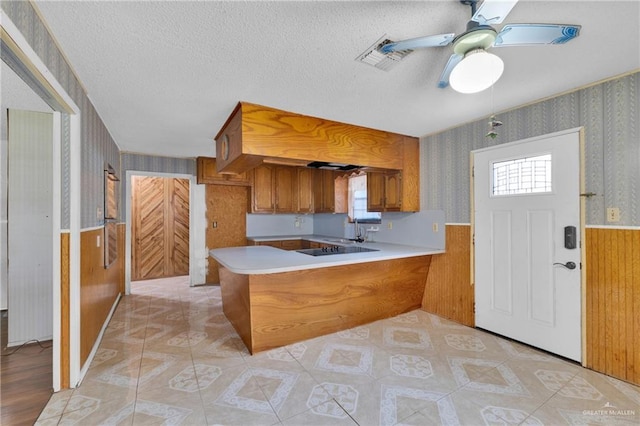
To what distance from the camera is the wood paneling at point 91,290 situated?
2.18 metres

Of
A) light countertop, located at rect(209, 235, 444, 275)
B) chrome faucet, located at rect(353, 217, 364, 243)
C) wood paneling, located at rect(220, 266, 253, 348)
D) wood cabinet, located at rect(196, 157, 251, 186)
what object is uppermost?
wood cabinet, located at rect(196, 157, 251, 186)

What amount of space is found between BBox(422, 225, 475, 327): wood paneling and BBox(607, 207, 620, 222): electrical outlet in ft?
3.71

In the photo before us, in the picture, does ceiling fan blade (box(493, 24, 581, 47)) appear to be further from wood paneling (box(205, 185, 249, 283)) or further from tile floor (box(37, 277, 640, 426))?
wood paneling (box(205, 185, 249, 283))

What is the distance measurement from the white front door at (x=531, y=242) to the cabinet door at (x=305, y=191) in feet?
9.33

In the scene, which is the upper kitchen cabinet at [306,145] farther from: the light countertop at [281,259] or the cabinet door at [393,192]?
the light countertop at [281,259]

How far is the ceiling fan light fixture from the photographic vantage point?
1.30m

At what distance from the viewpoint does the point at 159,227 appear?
18.6 ft

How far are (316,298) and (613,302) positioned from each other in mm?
2346

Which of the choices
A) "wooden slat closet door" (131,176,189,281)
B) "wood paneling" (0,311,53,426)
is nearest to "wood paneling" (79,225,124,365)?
"wood paneling" (0,311,53,426)

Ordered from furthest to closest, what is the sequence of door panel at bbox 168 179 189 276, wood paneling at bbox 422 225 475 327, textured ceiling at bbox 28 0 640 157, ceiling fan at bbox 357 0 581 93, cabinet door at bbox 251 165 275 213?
door panel at bbox 168 179 189 276 < cabinet door at bbox 251 165 275 213 < wood paneling at bbox 422 225 475 327 < textured ceiling at bbox 28 0 640 157 < ceiling fan at bbox 357 0 581 93

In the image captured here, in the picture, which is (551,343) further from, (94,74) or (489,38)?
(94,74)

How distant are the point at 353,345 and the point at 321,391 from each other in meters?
0.76

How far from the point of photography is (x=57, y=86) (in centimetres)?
167

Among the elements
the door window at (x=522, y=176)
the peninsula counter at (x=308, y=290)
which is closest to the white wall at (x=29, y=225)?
the peninsula counter at (x=308, y=290)
